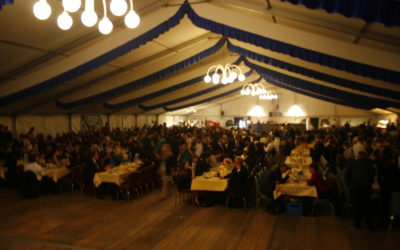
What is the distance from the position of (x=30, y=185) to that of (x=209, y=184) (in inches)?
187

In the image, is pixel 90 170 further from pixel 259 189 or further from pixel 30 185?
pixel 259 189

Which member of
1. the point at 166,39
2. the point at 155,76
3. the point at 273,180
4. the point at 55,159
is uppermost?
the point at 166,39

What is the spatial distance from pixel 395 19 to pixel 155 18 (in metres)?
5.65

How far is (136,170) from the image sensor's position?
343 inches

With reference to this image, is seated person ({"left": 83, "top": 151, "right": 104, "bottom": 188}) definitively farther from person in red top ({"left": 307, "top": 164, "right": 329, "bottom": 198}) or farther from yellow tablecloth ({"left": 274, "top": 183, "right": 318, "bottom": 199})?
person in red top ({"left": 307, "top": 164, "right": 329, "bottom": 198})

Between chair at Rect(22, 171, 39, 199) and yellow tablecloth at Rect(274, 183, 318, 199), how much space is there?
6.13 metres

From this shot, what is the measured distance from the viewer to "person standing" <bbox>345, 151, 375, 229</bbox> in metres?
5.68

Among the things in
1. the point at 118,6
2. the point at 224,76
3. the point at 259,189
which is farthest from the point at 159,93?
the point at 118,6

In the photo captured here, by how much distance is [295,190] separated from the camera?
260 inches

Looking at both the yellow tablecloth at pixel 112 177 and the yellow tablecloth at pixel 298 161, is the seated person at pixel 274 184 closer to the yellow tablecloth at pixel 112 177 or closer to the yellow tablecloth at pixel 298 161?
the yellow tablecloth at pixel 298 161

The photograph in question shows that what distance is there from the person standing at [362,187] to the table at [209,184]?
2705 mm

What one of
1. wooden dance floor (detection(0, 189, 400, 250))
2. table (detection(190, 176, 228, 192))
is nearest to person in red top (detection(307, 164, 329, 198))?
wooden dance floor (detection(0, 189, 400, 250))

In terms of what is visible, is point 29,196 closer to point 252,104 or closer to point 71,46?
point 71,46

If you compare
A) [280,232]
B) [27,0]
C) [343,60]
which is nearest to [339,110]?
[343,60]
